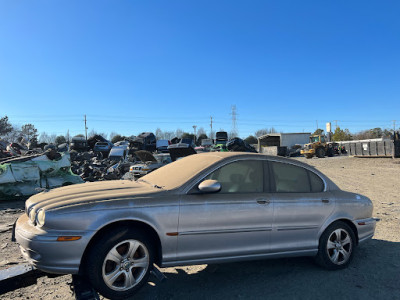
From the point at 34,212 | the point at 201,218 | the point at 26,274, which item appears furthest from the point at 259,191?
the point at 26,274

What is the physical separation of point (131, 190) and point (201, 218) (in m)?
0.86

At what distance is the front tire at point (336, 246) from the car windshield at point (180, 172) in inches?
73.1

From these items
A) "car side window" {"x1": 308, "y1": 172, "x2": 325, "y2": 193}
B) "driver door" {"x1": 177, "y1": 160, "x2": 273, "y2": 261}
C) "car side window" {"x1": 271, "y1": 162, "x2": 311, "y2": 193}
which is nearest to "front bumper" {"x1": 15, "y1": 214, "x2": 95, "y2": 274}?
"driver door" {"x1": 177, "y1": 160, "x2": 273, "y2": 261}

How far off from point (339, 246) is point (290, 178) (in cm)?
116

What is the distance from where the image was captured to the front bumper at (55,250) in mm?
2635

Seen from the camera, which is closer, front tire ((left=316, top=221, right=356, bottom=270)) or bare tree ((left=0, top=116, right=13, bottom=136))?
front tire ((left=316, top=221, right=356, bottom=270))

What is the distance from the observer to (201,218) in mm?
3115

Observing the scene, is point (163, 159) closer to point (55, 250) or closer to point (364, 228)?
point (364, 228)

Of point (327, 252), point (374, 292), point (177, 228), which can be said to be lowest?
point (374, 292)

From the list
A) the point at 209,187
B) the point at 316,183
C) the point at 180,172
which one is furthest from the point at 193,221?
the point at 316,183

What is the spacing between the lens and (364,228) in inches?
164

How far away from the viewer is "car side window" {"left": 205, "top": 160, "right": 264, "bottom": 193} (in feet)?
11.6

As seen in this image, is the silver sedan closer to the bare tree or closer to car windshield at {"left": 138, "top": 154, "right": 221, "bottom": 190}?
car windshield at {"left": 138, "top": 154, "right": 221, "bottom": 190}

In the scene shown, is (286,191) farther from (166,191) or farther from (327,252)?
(166,191)
